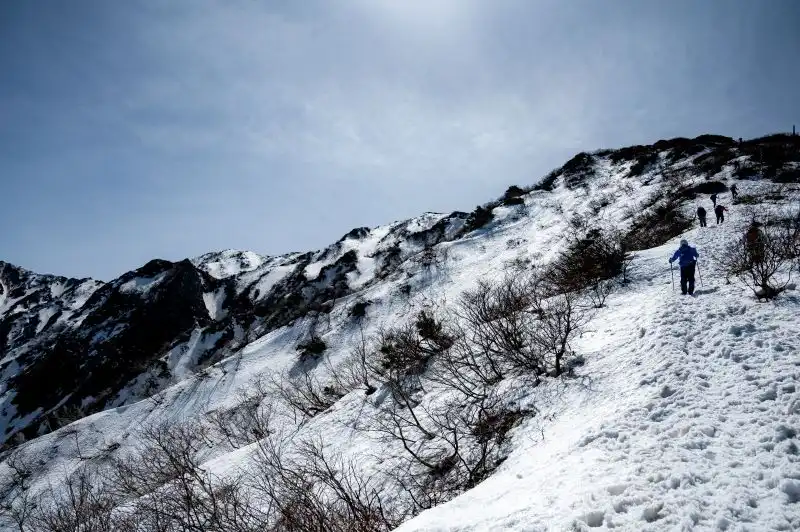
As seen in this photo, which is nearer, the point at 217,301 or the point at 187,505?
the point at 187,505

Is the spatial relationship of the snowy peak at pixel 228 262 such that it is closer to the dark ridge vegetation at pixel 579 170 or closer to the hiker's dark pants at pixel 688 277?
the dark ridge vegetation at pixel 579 170

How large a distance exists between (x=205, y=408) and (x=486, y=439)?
2830 centimetres

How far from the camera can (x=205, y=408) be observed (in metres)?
29.6

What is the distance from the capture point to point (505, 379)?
11508 millimetres

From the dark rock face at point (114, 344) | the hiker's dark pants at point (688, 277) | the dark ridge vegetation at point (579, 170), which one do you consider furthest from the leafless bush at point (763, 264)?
the dark rock face at point (114, 344)

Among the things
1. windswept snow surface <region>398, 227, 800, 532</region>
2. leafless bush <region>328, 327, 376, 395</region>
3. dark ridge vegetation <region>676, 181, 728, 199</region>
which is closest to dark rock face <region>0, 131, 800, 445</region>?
dark ridge vegetation <region>676, 181, 728, 199</region>

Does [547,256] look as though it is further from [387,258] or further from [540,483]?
[387,258]

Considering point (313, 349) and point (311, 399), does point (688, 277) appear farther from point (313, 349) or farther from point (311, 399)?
point (313, 349)

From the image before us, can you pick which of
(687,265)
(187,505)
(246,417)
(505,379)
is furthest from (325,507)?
(246,417)

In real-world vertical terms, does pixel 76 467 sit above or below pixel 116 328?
below

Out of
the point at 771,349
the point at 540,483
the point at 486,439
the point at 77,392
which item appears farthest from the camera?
the point at 77,392

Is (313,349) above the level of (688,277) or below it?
below

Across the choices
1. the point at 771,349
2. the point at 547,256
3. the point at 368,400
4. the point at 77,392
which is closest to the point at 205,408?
the point at 368,400

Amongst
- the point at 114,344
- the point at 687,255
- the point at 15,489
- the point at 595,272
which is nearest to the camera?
the point at 687,255
